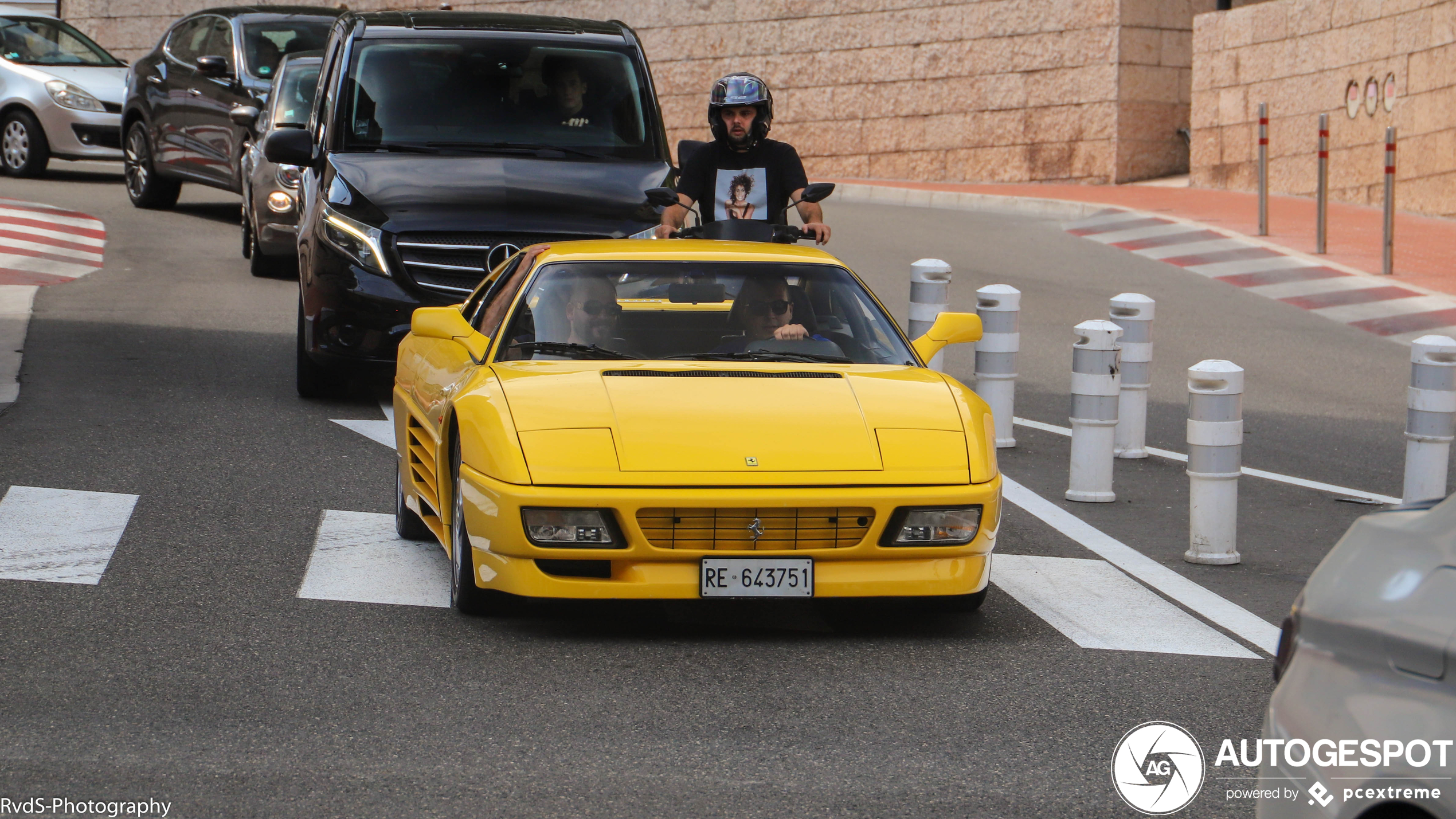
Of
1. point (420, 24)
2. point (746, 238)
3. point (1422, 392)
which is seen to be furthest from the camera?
point (420, 24)

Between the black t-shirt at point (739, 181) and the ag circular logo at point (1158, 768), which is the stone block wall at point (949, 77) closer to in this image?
the black t-shirt at point (739, 181)

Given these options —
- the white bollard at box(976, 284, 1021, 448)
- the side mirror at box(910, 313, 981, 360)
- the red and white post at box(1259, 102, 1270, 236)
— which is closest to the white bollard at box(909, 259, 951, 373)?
the white bollard at box(976, 284, 1021, 448)

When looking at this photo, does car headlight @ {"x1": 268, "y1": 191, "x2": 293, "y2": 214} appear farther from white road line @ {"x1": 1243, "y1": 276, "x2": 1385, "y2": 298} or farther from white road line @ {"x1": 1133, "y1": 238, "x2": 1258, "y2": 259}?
white road line @ {"x1": 1133, "y1": 238, "x2": 1258, "y2": 259}

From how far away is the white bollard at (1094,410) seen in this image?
880 cm

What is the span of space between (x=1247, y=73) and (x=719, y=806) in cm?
2152

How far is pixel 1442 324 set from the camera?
14.8m

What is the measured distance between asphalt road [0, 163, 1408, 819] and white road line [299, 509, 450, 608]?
9cm

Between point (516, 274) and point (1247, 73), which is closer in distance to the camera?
point (516, 274)

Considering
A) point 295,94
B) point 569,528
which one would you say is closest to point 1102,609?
point 569,528

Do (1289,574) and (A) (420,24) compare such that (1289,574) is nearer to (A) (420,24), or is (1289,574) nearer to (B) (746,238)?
(B) (746,238)

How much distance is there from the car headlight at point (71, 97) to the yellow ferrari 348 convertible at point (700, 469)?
1721 centimetres

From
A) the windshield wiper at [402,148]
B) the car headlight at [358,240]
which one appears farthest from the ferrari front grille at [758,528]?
the windshield wiper at [402,148]

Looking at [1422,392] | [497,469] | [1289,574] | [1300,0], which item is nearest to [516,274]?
[497,469]

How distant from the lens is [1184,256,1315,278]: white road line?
17.9 m
